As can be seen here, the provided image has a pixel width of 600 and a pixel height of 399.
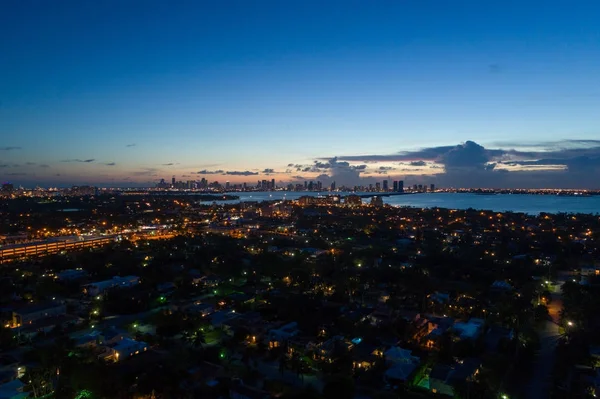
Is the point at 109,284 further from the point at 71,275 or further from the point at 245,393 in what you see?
the point at 245,393

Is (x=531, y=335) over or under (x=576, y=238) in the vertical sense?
over

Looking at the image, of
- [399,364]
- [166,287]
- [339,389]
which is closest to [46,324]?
[166,287]

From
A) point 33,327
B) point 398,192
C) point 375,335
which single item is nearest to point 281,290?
point 375,335

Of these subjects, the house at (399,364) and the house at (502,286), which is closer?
the house at (399,364)

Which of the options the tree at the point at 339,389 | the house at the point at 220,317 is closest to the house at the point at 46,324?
the house at the point at 220,317

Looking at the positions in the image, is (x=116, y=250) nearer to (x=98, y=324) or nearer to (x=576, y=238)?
(x=98, y=324)

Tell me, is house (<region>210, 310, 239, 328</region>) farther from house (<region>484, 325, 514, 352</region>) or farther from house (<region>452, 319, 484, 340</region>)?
house (<region>484, 325, 514, 352</region>)

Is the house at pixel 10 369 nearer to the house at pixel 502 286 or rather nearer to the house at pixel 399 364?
the house at pixel 399 364
